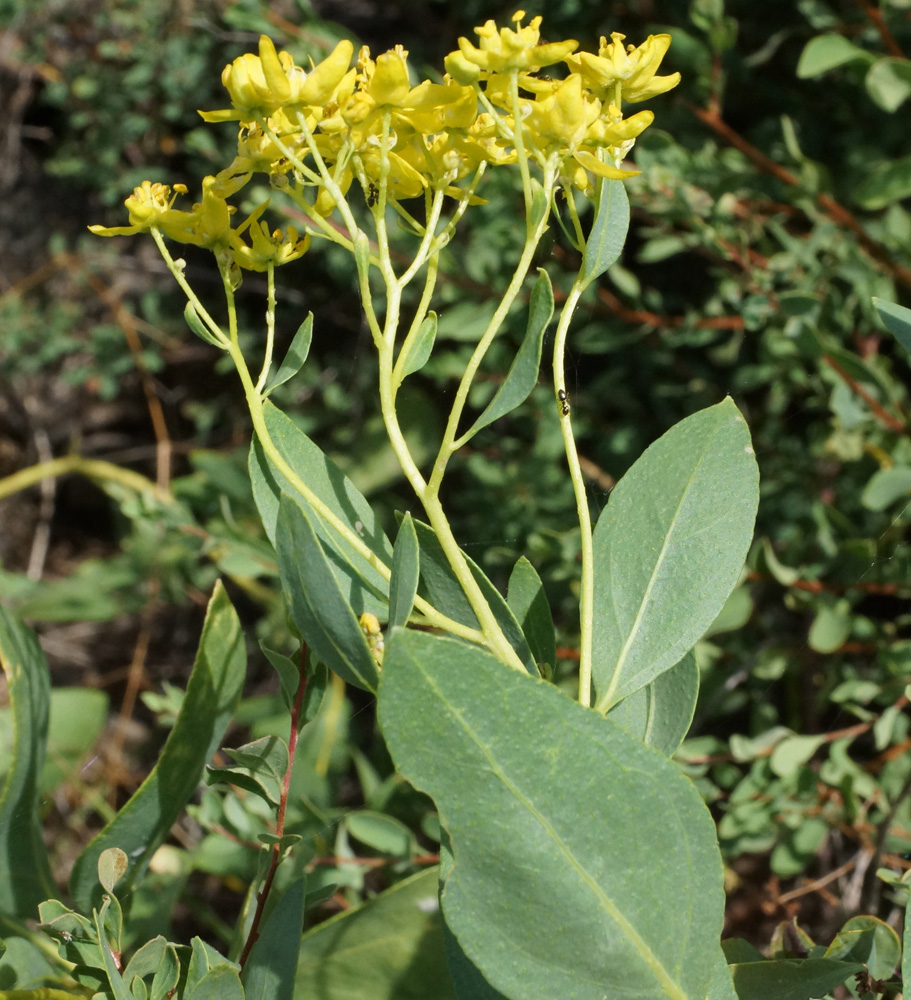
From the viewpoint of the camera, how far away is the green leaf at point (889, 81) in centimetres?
95

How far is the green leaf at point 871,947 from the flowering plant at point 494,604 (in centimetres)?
4

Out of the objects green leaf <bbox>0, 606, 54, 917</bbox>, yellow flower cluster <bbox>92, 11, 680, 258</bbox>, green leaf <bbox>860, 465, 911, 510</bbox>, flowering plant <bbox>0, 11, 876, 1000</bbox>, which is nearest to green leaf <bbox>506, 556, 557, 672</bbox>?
flowering plant <bbox>0, 11, 876, 1000</bbox>

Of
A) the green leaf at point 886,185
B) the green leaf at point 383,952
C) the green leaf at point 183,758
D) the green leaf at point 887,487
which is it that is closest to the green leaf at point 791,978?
the green leaf at point 383,952

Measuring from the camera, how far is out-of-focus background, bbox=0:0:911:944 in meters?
1.02

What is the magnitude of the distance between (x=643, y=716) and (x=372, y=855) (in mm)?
786

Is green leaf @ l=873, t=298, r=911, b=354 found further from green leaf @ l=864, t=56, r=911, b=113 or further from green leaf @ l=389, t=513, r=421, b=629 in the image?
green leaf @ l=864, t=56, r=911, b=113

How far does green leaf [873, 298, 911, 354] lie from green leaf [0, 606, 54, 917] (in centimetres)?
59

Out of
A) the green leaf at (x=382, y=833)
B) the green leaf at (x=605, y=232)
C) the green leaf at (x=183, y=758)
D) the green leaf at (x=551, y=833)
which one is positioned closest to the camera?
the green leaf at (x=551, y=833)

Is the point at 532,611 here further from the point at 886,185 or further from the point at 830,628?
the point at 886,185

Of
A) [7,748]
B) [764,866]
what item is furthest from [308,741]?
[764,866]

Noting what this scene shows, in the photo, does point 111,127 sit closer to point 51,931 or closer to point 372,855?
point 372,855

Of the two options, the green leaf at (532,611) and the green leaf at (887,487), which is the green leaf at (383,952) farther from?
the green leaf at (887,487)

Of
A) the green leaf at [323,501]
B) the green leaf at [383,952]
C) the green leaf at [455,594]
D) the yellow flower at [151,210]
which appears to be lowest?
the green leaf at [383,952]

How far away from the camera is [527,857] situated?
395 millimetres
